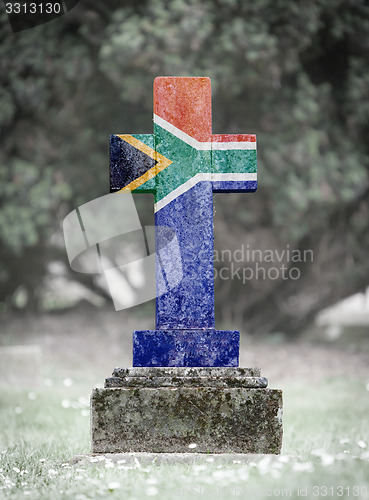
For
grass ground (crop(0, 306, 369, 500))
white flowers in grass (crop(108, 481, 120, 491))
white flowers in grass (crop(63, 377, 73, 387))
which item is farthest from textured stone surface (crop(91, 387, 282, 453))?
white flowers in grass (crop(63, 377, 73, 387))

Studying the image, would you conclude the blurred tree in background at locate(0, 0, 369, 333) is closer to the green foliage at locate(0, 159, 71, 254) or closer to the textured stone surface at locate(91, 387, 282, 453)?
the green foliage at locate(0, 159, 71, 254)

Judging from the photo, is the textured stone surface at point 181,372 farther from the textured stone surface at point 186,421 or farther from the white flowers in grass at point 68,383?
the white flowers in grass at point 68,383

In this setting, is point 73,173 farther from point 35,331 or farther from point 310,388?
point 310,388

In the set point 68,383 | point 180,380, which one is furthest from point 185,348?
point 68,383

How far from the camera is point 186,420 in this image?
3107 millimetres

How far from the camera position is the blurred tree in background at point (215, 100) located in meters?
7.77

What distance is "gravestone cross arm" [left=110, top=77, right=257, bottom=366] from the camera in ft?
11.0

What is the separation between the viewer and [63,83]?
8.48m

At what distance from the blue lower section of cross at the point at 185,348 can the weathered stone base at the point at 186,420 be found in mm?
231

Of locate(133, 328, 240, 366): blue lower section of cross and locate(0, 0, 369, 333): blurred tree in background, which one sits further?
locate(0, 0, 369, 333): blurred tree in background

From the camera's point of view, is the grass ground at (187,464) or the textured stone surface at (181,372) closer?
A: the grass ground at (187,464)

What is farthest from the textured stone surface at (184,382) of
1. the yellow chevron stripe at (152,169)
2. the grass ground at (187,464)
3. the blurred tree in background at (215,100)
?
the blurred tree in background at (215,100)

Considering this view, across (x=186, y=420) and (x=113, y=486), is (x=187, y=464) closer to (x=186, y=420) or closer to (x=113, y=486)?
(x=186, y=420)

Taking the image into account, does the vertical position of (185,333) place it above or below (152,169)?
below
